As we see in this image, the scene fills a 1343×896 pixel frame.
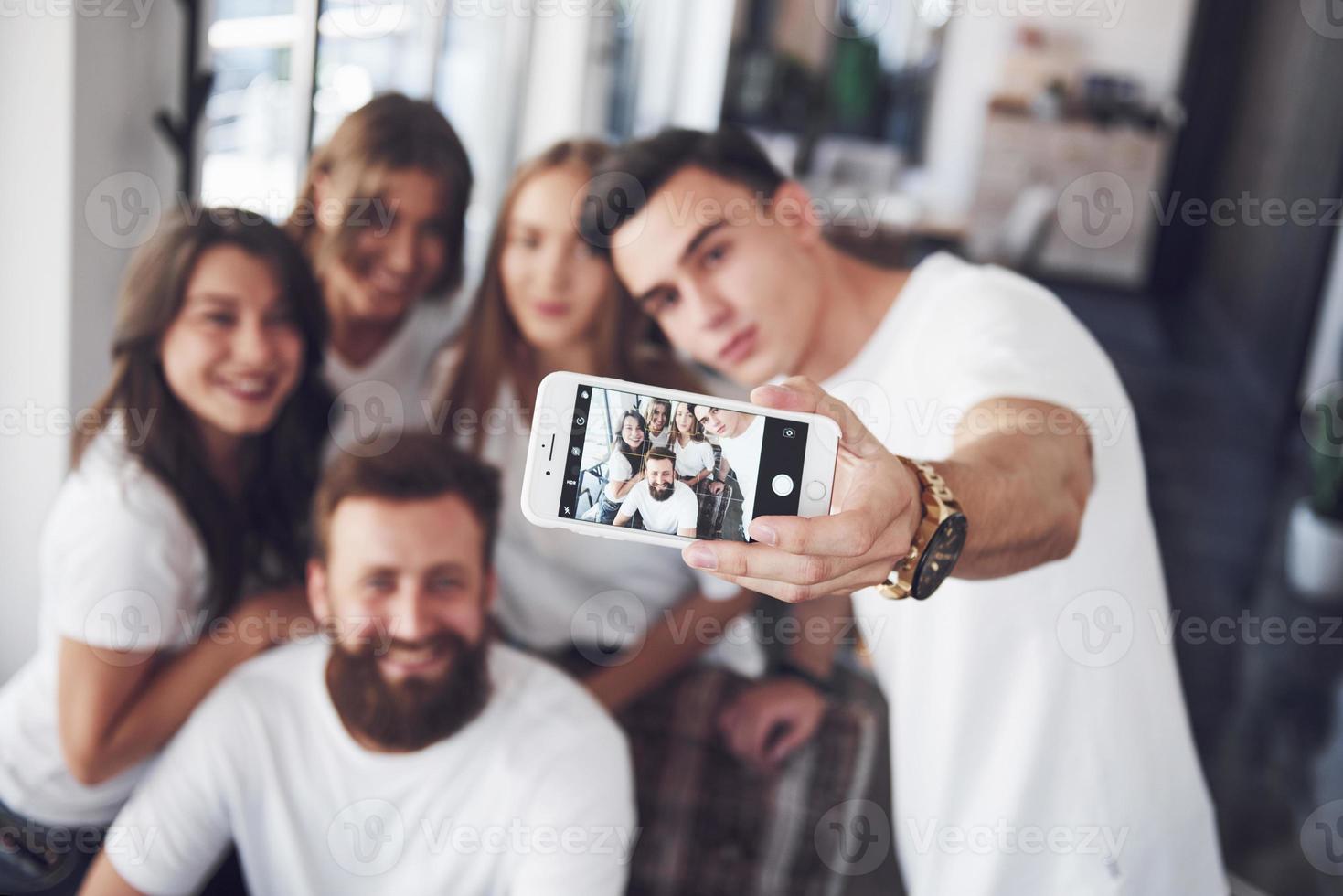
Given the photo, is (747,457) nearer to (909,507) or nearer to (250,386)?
(909,507)

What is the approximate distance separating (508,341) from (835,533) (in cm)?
89

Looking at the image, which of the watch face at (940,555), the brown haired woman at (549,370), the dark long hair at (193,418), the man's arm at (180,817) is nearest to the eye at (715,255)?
the brown haired woman at (549,370)

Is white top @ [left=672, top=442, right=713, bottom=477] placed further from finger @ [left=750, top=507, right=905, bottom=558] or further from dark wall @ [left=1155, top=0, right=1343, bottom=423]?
dark wall @ [left=1155, top=0, right=1343, bottom=423]

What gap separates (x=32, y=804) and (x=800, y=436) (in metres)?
0.98

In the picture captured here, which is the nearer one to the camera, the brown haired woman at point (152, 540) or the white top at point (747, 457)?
the white top at point (747, 457)

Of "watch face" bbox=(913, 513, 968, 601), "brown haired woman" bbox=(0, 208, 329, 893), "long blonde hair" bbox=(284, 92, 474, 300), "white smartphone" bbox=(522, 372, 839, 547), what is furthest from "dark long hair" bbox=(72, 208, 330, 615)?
"watch face" bbox=(913, 513, 968, 601)

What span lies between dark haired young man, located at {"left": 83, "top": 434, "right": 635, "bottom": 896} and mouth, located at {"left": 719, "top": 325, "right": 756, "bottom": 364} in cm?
36

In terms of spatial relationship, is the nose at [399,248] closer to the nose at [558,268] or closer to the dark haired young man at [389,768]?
the nose at [558,268]

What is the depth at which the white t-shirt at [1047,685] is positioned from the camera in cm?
114

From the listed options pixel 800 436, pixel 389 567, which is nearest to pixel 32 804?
pixel 389 567

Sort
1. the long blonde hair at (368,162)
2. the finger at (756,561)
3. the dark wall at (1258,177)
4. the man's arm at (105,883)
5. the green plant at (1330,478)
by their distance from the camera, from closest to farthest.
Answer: the finger at (756,561)
the man's arm at (105,883)
the long blonde hair at (368,162)
the green plant at (1330,478)
the dark wall at (1258,177)

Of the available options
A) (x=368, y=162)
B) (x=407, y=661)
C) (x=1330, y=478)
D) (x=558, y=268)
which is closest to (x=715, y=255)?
(x=558, y=268)

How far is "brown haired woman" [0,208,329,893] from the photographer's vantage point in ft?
4.06

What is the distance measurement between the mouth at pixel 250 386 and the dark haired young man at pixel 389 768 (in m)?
0.16
